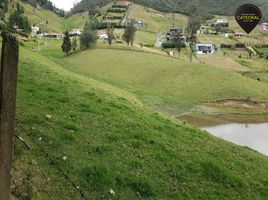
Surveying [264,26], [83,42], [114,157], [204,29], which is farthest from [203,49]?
[114,157]

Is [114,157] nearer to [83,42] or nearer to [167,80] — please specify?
[167,80]

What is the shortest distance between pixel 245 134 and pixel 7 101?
113 feet

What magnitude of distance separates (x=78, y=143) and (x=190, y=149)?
4.93 m

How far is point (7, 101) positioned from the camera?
7566mm

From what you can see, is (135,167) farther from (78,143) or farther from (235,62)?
(235,62)

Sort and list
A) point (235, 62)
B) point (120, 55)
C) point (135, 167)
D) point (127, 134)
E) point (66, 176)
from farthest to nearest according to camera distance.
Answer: point (235, 62) < point (120, 55) < point (127, 134) < point (135, 167) < point (66, 176)

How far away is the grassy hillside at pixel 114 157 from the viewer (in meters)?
12.5

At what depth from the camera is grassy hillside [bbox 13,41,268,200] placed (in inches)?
491

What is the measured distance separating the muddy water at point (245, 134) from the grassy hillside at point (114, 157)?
15.5 m

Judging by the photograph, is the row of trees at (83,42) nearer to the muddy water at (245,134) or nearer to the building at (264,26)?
the muddy water at (245,134)

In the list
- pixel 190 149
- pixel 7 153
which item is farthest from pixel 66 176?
pixel 190 149

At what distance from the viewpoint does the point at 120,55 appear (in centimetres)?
7775

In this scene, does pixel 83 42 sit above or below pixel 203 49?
above

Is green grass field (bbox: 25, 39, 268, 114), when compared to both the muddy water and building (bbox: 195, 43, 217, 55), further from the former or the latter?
building (bbox: 195, 43, 217, 55)
